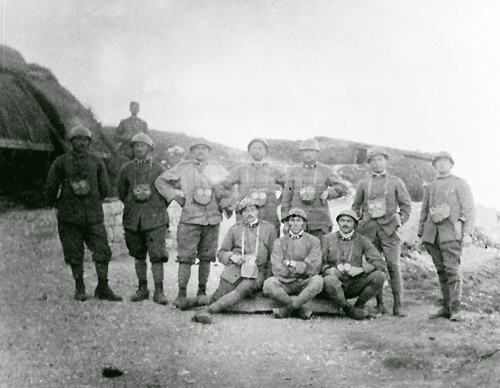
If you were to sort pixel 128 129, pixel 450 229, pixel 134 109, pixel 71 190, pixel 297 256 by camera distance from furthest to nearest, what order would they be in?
pixel 128 129
pixel 134 109
pixel 71 190
pixel 450 229
pixel 297 256

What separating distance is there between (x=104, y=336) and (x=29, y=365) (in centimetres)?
81

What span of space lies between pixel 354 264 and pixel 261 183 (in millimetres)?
1413

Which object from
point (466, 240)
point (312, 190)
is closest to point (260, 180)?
point (312, 190)

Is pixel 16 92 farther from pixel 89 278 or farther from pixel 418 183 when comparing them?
pixel 418 183

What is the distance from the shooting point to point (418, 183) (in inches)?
595

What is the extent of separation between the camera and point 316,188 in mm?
6250

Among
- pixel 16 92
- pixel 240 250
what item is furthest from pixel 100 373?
pixel 16 92

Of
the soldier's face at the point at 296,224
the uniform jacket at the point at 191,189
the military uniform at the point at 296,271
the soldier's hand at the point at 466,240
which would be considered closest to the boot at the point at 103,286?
the uniform jacket at the point at 191,189

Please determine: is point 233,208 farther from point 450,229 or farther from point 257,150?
point 450,229

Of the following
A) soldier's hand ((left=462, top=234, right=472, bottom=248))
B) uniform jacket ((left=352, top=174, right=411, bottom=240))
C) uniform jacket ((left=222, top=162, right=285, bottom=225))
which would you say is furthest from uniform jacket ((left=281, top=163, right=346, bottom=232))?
soldier's hand ((left=462, top=234, right=472, bottom=248))

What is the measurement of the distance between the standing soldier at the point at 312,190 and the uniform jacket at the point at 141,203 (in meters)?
1.44

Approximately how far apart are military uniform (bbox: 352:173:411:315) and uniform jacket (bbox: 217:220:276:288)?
1087 mm

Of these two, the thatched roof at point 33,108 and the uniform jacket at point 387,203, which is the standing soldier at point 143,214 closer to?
the uniform jacket at point 387,203

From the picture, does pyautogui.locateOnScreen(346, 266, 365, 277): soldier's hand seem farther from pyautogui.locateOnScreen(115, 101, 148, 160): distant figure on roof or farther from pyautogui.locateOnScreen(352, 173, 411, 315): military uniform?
Answer: pyautogui.locateOnScreen(115, 101, 148, 160): distant figure on roof
